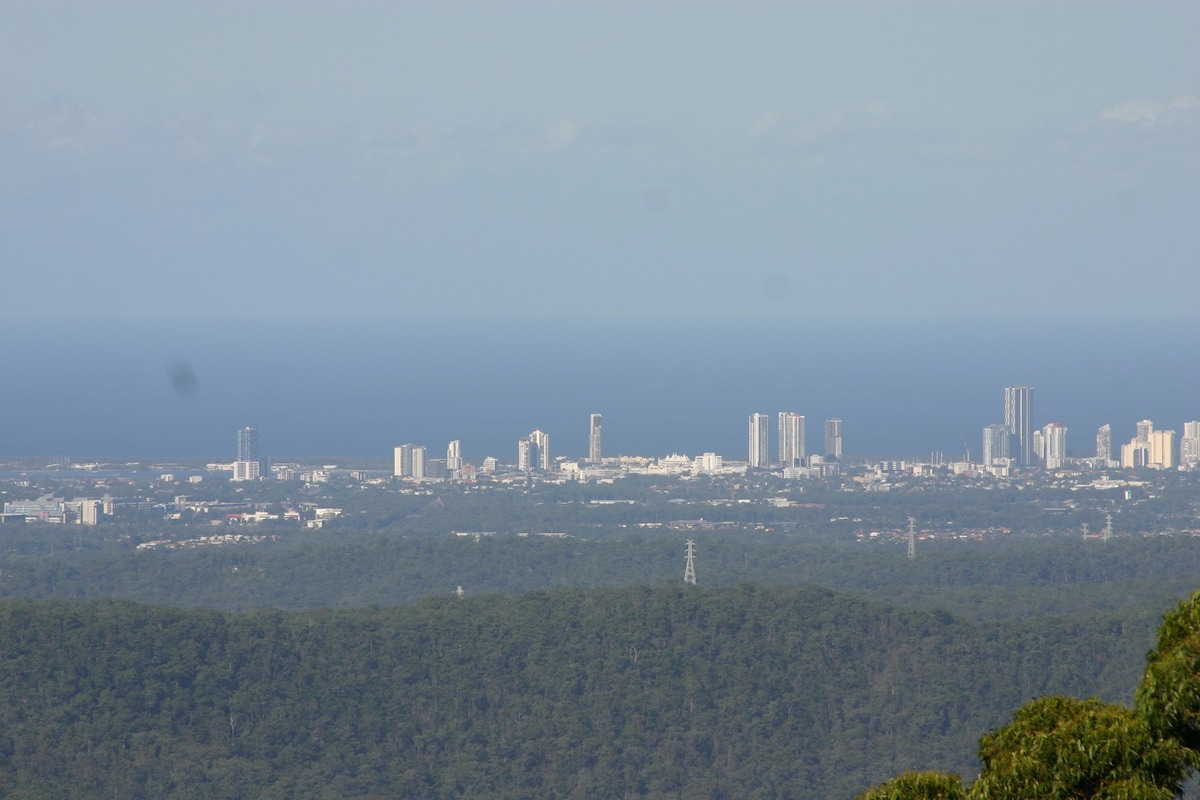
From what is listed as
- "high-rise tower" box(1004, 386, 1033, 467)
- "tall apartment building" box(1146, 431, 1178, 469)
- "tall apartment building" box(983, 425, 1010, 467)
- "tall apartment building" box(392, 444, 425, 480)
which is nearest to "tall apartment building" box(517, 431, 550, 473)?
"tall apartment building" box(392, 444, 425, 480)

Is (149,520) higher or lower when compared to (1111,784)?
lower

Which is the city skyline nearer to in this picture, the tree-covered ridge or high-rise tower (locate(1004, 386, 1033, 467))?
high-rise tower (locate(1004, 386, 1033, 467))

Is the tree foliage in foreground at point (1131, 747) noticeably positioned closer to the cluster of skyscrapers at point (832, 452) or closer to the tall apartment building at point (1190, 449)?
the cluster of skyscrapers at point (832, 452)

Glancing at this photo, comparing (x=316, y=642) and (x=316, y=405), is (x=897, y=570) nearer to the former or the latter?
(x=316, y=642)

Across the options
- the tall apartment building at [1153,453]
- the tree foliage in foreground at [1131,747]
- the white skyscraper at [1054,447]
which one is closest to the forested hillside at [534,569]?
the white skyscraper at [1054,447]

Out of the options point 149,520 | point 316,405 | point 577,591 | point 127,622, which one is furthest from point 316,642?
point 316,405

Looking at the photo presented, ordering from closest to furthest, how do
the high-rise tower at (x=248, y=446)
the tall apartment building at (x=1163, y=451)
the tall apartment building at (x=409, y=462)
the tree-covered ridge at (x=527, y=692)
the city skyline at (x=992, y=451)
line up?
the tree-covered ridge at (x=527, y=692) < the tall apartment building at (x=409, y=462) < the high-rise tower at (x=248, y=446) < the city skyline at (x=992, y=451) < the tall apartment building at (x=1163, y=451)
